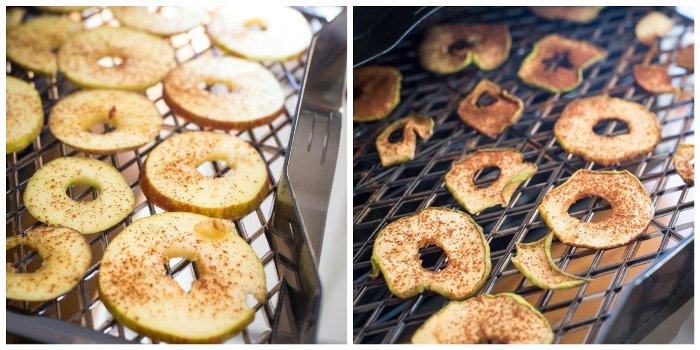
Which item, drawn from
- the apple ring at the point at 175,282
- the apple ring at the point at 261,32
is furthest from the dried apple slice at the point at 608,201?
the apple ring at the point at 261,32

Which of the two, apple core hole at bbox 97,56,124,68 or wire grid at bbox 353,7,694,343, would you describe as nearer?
wire grid at bbox 353,7,694,343

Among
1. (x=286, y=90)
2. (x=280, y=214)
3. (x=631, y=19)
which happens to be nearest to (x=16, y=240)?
(x=280, y=214)

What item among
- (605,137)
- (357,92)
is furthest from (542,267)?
(357,92)

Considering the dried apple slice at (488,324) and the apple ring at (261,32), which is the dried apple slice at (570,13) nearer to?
the apple ring at (261,32)

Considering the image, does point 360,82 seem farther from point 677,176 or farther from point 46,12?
point 46,12

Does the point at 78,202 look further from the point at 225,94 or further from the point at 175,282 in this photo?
the point at 225,94

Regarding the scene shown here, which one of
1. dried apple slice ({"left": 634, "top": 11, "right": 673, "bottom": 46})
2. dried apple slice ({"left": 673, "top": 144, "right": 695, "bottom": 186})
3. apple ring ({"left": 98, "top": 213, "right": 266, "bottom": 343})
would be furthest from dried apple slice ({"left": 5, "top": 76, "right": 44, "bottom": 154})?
dried apple slice ({"left": 634, "top": 11, "right": 673, "bottom": 46})

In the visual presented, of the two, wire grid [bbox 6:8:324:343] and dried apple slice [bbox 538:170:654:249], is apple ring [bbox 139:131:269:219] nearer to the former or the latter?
wire grid [bbox 6:8:324:343]
